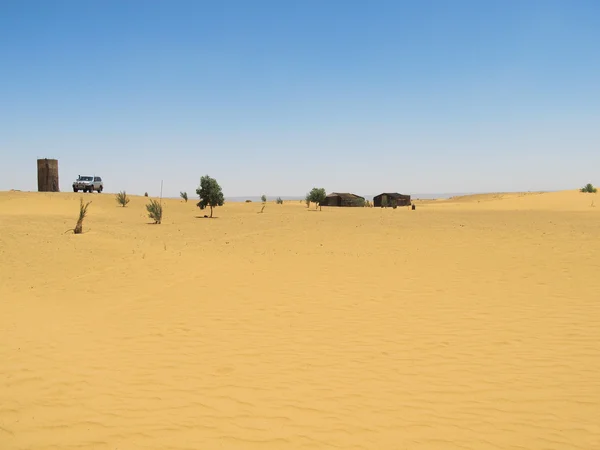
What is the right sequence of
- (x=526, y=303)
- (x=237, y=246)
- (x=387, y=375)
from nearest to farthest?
(x=387, y=375), (x=526, y=303), (x=237, y=246)

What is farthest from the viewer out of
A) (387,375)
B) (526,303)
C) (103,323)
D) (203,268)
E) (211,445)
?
(203,268)

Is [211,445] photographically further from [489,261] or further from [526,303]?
[489,261]

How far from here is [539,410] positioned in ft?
16.0

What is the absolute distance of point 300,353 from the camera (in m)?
6.81

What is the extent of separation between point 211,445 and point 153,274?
31.5ft

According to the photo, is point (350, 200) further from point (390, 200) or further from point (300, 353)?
point (300, 353)

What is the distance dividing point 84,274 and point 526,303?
12.3 metres

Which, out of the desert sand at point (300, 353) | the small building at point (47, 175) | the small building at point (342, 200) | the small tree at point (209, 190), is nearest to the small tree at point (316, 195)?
the small building at point (342, 200)

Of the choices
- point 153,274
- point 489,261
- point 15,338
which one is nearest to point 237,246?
point 153,274

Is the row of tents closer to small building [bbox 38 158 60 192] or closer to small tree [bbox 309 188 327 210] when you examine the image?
small tree [bbox 309 188 327 210]

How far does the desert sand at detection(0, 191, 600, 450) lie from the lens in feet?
15.0

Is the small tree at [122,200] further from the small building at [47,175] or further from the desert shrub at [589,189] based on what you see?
the desert shrub at [589,189]

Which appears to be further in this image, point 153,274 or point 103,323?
point 153,274

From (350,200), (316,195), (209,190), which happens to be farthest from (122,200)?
(350,200)
